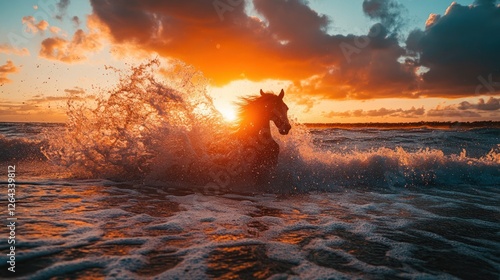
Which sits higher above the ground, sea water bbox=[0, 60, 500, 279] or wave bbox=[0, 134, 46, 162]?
wave bbox=[0, 134, 46, 162]

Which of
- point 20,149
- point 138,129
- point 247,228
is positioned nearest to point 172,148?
point 138,129

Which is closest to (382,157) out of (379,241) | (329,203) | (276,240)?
(329,203)

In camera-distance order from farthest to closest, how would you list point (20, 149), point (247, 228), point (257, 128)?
point (20, 149)
point (257, 128)
point (247, 228)

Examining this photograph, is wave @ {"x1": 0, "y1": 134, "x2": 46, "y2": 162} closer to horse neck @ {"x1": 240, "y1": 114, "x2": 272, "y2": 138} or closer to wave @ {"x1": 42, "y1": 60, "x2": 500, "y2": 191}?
wave @ {"x1": 42, "y1": 60, "x2": 500, "y2": 191}

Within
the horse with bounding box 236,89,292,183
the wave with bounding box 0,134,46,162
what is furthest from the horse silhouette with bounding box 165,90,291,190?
the wave with bounding box 0,134,46,162

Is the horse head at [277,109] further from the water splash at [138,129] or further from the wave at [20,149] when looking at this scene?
the wave at [20,149]

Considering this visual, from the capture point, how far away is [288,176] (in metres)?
9.32

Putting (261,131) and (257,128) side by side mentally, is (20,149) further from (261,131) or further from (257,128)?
(261,131)

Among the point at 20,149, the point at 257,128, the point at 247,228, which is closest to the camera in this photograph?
the point at 247,228

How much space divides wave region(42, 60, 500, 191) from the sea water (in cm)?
4

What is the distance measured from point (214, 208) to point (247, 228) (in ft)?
4.77

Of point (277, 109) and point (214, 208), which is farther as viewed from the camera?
point (277, 109)

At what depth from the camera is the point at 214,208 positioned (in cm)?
621

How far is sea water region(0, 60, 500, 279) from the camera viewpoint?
3.50 meters
